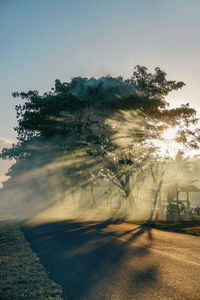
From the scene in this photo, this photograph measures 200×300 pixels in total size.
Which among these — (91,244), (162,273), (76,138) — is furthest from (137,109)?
(162,273)

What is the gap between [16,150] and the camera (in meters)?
50.8

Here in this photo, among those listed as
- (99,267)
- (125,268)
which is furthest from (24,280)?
(125,268)

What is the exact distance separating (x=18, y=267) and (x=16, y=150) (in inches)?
1759

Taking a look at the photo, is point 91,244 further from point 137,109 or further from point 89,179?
point 89,179

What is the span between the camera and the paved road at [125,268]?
526 cm

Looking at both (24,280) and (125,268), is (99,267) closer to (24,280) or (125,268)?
(125,268)

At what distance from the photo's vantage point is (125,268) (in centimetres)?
695

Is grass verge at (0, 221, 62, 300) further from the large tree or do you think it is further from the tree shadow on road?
the large tree

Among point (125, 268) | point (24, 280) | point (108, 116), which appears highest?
point (108, 116)

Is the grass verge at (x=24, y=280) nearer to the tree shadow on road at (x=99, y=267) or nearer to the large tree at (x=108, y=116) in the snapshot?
the tree shadow on road at (x=99, y=267)

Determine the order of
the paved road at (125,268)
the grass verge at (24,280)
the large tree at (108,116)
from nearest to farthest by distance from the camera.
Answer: the paved road at (125,268), the grass verge at (24,280), the large tree at (108,116)

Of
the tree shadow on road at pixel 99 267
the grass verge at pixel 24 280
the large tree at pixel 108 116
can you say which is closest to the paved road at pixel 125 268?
Result: the tree shadow on road at pixel 99 267

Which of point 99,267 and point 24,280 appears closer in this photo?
point 24,280

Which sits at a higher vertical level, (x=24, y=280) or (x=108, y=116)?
(x=108, y=116)
